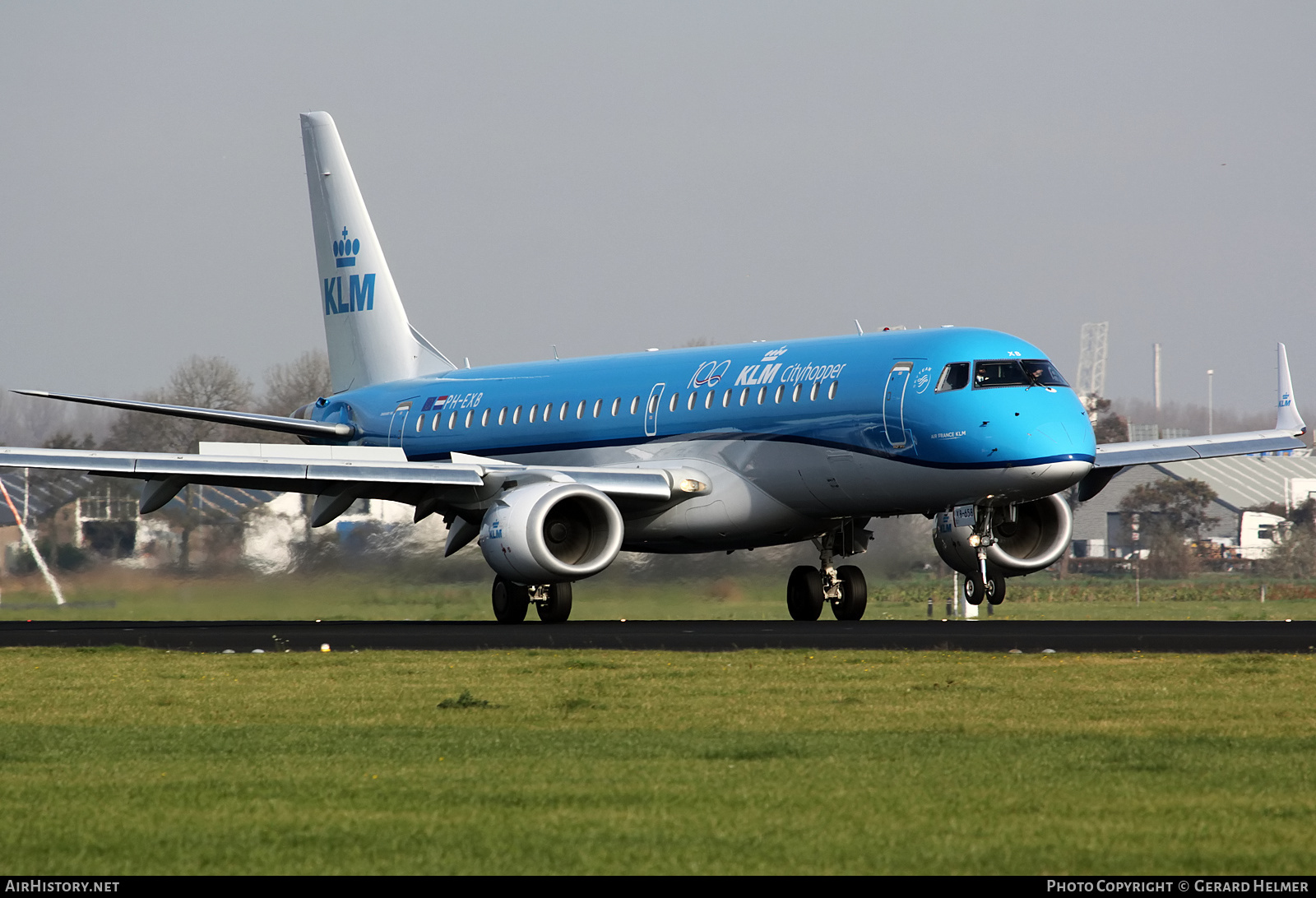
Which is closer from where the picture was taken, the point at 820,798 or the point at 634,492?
the point at 820,798

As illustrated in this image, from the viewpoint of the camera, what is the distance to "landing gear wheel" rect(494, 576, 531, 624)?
98.0 feet

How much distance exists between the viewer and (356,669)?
1806cm

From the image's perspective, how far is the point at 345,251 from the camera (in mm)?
39625

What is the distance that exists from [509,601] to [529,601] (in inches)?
17.0

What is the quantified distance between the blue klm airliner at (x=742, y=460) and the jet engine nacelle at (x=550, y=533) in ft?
0.09

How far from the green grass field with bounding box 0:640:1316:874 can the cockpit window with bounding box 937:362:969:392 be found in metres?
8.47

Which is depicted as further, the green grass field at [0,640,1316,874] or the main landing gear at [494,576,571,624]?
the main landing gear at [494,576,571,624]

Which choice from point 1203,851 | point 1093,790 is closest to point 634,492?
point 1093,790

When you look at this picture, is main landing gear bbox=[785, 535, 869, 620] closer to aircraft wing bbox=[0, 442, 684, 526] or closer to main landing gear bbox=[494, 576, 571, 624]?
aircraft wing bbox=[0, 442, 684, 526]

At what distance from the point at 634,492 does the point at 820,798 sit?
19117 mm

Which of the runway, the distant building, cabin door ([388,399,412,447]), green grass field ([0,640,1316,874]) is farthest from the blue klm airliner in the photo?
the distant building
